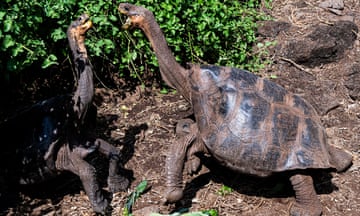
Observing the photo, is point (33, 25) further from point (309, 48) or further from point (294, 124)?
point (309, 48)

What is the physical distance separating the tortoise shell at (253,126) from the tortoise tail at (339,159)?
359mm

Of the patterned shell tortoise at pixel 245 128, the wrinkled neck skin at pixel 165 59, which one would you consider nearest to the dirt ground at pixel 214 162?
the patterned shell tortoise at pixel 245 128

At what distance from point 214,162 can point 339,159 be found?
107cm

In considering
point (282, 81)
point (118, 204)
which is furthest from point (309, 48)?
point (118, 204)

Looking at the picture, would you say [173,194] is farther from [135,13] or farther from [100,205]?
[135,13]

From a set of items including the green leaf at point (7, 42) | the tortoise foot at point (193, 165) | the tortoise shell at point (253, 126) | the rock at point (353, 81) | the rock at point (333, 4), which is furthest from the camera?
the rock at point (333, 4)

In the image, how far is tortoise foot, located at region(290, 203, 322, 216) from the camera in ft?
13.1

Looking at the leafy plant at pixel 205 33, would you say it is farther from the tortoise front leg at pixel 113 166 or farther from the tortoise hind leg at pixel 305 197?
the tortoise hind leg at pixel 305 197

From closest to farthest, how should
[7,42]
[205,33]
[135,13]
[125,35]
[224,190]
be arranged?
[7,42]
[135,13]
[224,190]
[125,35]
[205,33]

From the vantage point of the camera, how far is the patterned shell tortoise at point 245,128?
393cm

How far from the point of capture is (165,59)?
4.17 m

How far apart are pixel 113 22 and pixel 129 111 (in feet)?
2.88

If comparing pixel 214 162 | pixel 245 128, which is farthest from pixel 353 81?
pixel 245 128

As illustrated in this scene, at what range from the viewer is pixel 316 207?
402 cm
